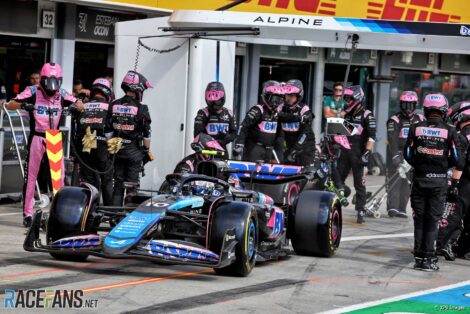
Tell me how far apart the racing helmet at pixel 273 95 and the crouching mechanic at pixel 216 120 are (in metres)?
0.76

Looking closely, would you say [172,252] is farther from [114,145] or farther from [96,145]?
[96,145]

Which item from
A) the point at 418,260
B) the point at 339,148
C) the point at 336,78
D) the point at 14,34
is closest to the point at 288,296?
the point at 418,260

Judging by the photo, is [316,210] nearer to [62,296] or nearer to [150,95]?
[62,296]

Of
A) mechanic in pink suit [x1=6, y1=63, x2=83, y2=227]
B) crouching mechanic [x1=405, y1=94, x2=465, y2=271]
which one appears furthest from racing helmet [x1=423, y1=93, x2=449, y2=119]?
mechanic in pink suit [x1=6, y1=63, x2=83, y2=227]

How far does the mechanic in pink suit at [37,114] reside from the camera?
14.1m

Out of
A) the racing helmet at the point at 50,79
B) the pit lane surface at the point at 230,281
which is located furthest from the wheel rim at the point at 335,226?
the racing helmet at the point at 50,79

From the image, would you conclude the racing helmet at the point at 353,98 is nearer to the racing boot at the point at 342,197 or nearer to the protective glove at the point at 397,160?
the protective glove at the point at 397,160

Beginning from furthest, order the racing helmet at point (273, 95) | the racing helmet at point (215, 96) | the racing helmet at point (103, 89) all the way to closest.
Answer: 1. the racing helmet at point (273, 95)
2. the racing helmet at point (215, 96)
3. the racing helmet at point (103, 89)

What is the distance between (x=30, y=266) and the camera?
10.9m

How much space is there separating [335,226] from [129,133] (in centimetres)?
320

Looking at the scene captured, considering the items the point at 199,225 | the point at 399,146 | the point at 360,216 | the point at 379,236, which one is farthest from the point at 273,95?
the point at 199,225

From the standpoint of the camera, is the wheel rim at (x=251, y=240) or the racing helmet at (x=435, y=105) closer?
the wheel rim at (x=251, y=240)

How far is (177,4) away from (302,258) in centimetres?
1007

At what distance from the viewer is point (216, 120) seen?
1642 cm
